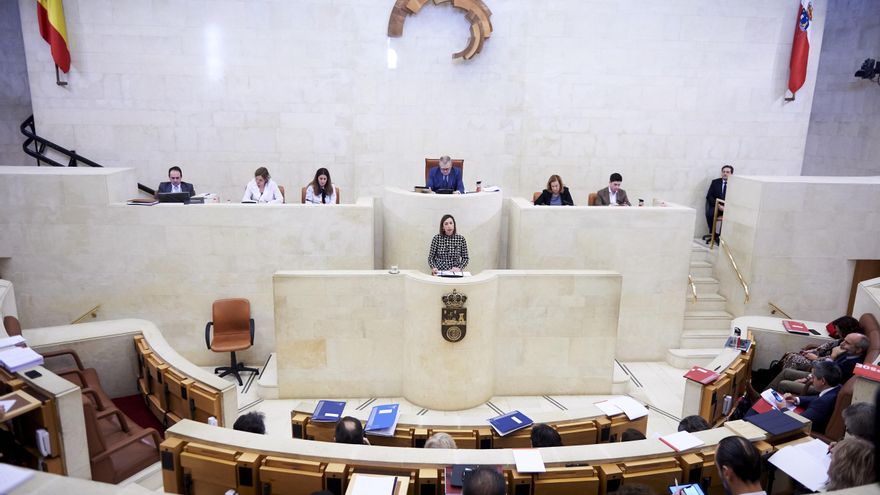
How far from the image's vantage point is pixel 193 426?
4.05 meters

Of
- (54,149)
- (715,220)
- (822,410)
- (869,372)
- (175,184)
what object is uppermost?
(54,149)

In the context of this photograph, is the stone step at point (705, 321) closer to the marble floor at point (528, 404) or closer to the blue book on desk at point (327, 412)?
the marble floor at point (528, 404)

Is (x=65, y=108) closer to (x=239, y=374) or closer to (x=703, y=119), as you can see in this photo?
(x=239, y=374)

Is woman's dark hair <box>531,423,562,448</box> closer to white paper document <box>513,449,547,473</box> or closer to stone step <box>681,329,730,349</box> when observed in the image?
white paper document <box>513,449,547,473</box>

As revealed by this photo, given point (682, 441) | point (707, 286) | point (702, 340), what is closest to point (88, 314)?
point (682, 441)

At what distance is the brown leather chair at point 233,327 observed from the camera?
7.67 meters

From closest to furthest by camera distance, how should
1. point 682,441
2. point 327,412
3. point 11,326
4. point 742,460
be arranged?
point 742,460
point 682,441
point 327,412
point 11,326

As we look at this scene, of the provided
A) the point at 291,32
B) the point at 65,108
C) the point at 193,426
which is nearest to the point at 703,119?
the point at 291,32

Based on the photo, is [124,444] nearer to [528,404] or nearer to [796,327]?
[528,404]

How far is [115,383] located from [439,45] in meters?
7.33

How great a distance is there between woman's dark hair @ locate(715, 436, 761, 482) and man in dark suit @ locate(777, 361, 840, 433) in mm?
→ 2523

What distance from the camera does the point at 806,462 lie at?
3555 millimetres

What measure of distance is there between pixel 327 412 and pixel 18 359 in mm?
2618

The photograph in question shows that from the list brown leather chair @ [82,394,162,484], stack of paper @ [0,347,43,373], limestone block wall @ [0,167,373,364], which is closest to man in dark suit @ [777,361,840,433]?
limestone block wall @ [0,167,373,364]
